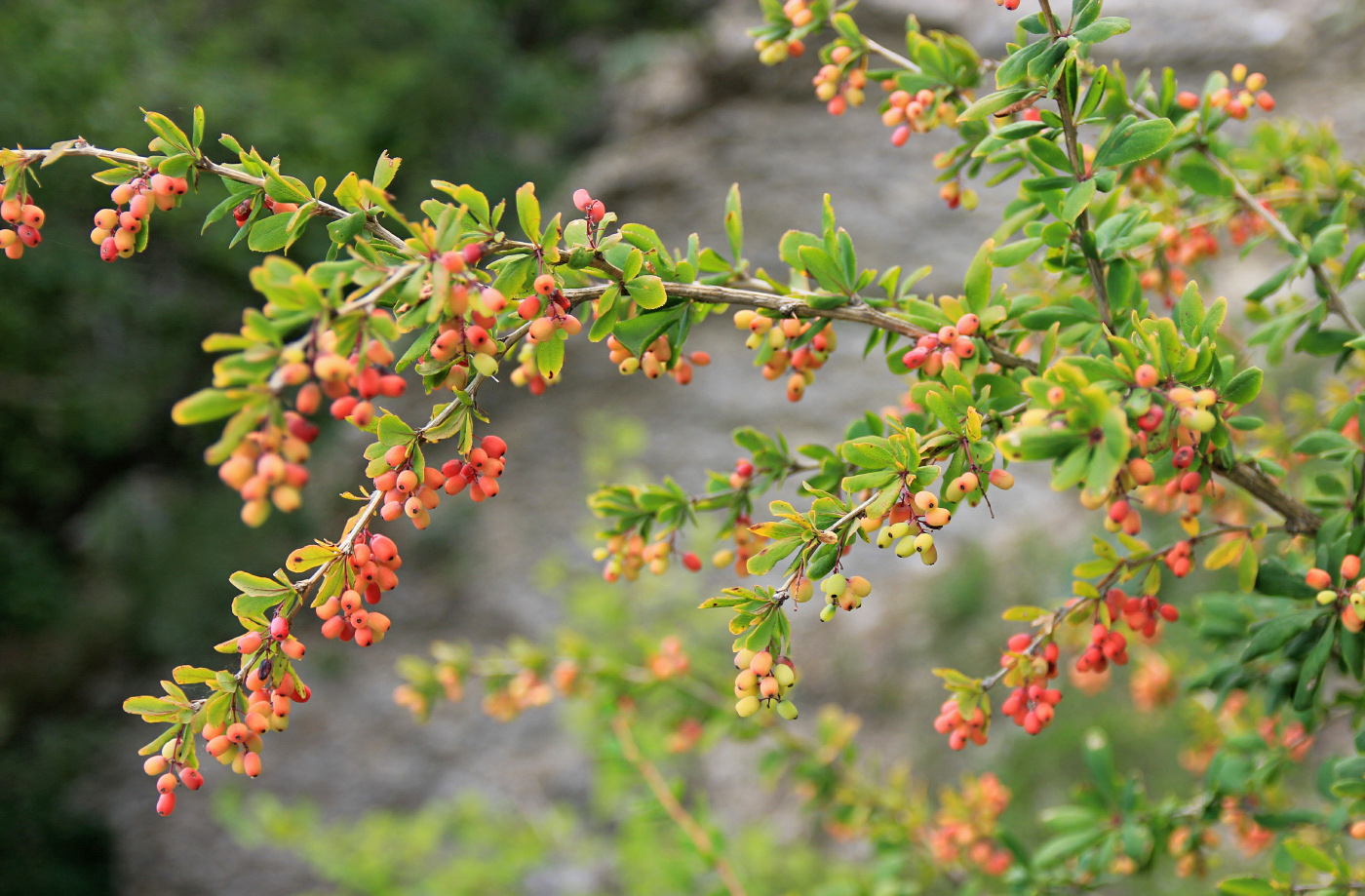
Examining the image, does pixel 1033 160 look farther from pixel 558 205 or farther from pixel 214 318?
pixel 214 318

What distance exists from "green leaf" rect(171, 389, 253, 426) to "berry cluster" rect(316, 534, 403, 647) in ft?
0.41

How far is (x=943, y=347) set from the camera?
0.52m

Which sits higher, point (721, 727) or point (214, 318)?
point (721, 727)

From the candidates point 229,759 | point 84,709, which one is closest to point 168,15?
point 84,709

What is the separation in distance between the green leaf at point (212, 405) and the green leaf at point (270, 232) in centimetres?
18

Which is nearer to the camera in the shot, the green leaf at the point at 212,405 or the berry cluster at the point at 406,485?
the green leaf at the point at 212,405

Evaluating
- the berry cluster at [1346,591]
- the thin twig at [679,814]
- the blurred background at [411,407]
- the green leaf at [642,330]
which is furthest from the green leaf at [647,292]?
the blurred background at [411,407]

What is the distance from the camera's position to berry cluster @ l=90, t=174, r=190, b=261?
48 centimetres

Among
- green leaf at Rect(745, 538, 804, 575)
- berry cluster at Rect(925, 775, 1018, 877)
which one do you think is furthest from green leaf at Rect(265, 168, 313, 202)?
berry cluster at Rect(925, 775, 1018, 877)

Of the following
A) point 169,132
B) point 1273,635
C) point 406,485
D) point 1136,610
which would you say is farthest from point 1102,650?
point 169,132

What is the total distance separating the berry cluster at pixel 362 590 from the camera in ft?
1.45

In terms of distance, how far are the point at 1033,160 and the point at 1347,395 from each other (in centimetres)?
60

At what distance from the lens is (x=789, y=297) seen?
0.55 m

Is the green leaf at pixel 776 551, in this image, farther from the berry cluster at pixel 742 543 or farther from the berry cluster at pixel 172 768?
the berry cluster at pixel 172 768
